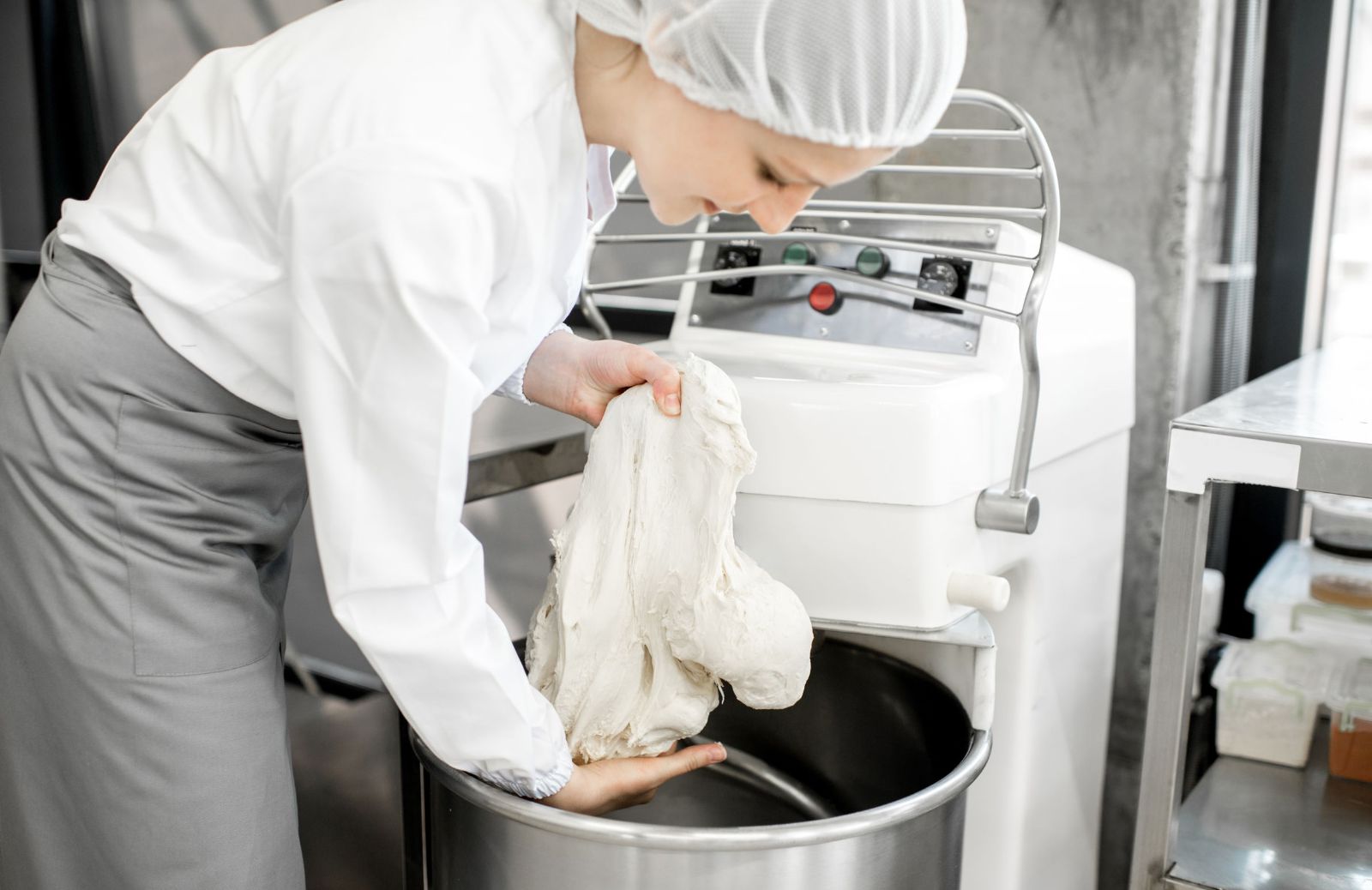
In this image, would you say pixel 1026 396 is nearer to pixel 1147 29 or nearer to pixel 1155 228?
pixel 1155 228

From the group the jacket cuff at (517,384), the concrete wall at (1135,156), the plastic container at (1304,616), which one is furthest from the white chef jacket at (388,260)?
the plastic container at (1304,616)

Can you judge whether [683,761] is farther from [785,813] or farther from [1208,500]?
[1208,500]

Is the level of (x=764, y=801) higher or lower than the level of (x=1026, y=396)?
lower

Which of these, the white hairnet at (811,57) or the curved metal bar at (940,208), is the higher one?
the white hairnet at (811,57)

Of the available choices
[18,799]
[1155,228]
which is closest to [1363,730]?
[1155,228]

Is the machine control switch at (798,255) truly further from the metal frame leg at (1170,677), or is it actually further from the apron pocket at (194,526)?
the apron pocket at (194,526)

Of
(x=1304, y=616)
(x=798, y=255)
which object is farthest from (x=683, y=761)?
Result: (x=1304, y=616)

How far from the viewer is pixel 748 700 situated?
108 centimetres

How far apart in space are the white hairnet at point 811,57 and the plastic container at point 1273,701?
1113mm

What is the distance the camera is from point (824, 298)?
1.38 m

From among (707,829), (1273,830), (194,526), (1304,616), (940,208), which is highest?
(940,208)

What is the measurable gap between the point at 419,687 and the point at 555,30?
49cm

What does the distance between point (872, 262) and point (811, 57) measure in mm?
609

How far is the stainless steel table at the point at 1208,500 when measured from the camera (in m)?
1.09
